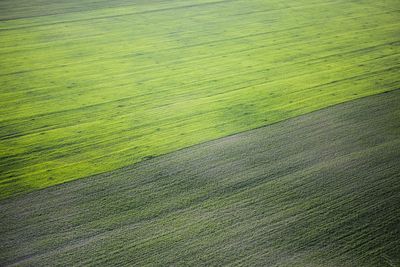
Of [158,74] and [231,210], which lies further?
[158,74]

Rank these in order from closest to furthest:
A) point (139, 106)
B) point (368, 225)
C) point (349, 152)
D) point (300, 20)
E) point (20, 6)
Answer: point (368, 225) → point (349, 152) → point (139, 106) → point (300, 20) → point (20, 6)

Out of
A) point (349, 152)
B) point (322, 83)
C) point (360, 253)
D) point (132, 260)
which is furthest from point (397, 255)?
point (322, 83)

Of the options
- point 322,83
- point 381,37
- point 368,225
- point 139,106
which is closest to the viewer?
point 368,225

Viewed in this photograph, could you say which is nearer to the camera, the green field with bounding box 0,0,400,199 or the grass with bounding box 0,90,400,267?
the grass with bounding box 0,90,400,267

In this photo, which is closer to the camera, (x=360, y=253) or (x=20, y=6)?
(x=360, y=253)

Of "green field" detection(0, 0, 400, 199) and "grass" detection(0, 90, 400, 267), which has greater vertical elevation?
"grass" detection(0, 90, 400, 267)

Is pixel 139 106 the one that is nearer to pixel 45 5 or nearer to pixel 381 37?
pixel 381 37
